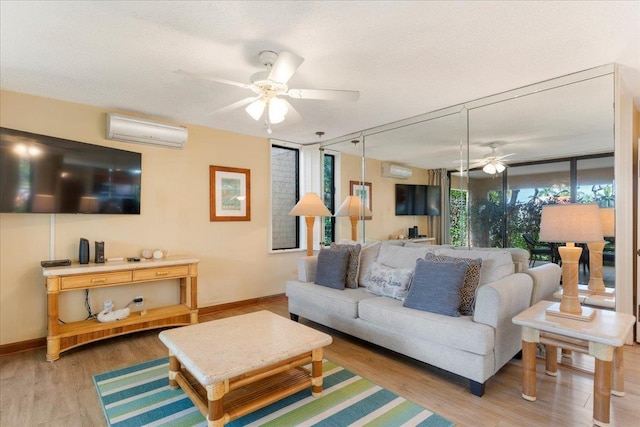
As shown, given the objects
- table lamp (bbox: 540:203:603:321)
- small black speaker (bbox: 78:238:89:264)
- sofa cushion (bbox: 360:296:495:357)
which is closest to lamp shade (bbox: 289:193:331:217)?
sofa cushion (bbox: 360:296:495:357)

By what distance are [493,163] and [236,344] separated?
290 cm

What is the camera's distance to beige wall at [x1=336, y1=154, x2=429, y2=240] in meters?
4.09

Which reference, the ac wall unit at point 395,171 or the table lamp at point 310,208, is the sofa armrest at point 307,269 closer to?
the table lamp at point 310,208

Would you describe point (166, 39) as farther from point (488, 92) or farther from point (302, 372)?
point (488, 92)

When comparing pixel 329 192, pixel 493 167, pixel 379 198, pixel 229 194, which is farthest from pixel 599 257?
pixel 229 194

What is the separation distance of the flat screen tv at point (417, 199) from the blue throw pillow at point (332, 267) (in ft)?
3.68

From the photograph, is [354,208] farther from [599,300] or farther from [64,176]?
[64,176]

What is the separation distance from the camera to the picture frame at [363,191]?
4.57 metres

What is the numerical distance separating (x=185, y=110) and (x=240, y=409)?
2.97 meters

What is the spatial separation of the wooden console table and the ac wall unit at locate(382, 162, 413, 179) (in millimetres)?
2661

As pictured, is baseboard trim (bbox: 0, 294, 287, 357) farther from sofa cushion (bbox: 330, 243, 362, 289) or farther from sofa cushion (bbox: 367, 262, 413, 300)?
sofa cushion (bbox: 367, 262, 413, 300)

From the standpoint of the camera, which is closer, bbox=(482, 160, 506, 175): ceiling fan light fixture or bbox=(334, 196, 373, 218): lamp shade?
bbox=(482, 160, 506, 175): ceiling fan light fixture

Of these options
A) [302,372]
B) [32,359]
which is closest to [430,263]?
[302,372]

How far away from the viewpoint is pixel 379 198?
4461 mm
